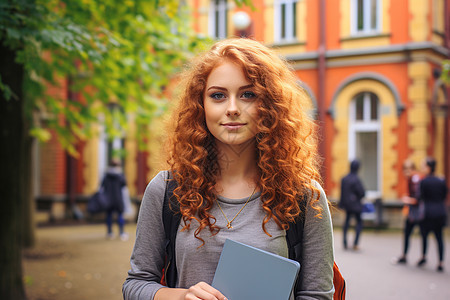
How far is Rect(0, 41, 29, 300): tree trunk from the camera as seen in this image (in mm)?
5328

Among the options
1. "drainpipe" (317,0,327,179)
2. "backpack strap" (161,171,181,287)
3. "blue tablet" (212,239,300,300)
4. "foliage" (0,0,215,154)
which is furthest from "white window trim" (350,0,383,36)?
"blue tablet" (212,239,300,300)

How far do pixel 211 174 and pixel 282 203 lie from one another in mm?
283

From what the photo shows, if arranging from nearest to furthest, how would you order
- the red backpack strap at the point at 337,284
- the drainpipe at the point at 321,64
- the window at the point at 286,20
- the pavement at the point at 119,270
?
the red backpack strap at the point at 337,284 → the pavement at the point at 119,270 → the drainpipe at the point at 321,64 → the window at the point at 286,20

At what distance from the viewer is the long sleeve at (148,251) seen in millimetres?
1757

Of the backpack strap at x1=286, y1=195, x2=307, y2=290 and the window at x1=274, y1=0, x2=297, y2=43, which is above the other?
the window at x1=274, y1=0, x2=297, y2=43

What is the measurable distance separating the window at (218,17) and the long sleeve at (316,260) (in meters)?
15.7

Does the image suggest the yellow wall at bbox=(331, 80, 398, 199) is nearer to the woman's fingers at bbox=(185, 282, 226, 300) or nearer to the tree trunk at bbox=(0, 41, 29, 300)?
the tree trunk at bbox=(0, 41, 29, 300)

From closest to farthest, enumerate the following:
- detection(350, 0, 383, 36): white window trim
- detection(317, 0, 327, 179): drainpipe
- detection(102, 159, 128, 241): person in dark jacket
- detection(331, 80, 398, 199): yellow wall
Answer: detection(102, 159, 128, 241): person in dark jacket, detection(331, 80, 398, 199): yellow wall, detection(350, 0, 383, 36): white window trim, detection(317, 0, 327, 179): drainpipe

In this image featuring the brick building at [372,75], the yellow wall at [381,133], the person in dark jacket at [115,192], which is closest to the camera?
the person in dark jacket at [115,192]

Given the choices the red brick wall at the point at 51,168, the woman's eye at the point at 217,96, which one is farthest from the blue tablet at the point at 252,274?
the red brick wall at the point at 51,168

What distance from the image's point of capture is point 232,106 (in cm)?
170

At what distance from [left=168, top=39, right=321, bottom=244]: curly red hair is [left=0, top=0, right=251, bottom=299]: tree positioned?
2537 millimetres

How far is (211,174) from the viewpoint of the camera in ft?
6.02

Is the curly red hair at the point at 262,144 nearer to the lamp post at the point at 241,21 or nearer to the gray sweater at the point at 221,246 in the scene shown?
the gray sweater at the point at 221,246
